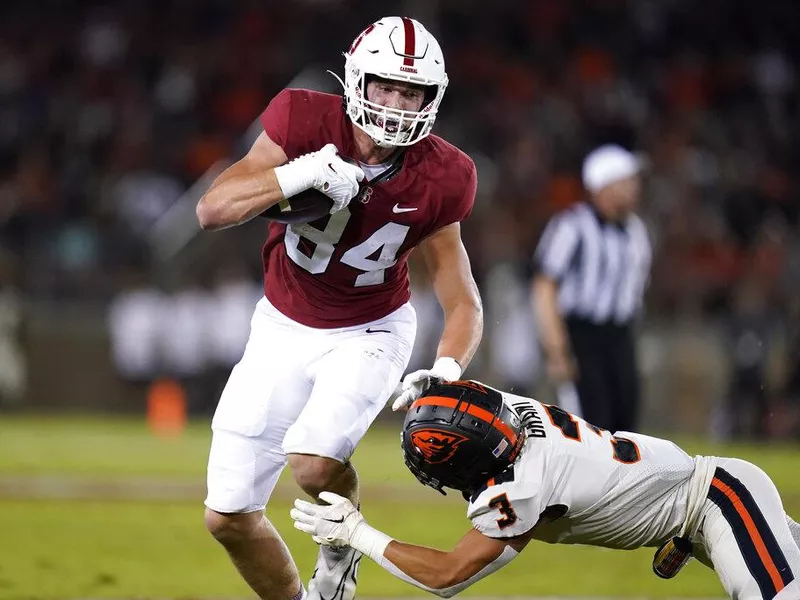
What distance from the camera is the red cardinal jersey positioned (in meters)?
4.00

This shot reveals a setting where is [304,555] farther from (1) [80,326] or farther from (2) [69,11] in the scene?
(2) [69,11]

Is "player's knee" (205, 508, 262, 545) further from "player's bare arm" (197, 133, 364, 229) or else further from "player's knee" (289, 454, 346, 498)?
"player's bare arm" (197, 133, 364, 229)

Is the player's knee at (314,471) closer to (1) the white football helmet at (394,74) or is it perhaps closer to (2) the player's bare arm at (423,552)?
(2) the player's bare arm at (423,552)

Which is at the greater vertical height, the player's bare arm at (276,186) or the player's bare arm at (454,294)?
the player's bare arm at (276,186)

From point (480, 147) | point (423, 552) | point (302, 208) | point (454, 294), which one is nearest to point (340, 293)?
point (454, 294)

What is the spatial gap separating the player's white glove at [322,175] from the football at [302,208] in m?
0.03

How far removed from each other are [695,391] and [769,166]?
9.89 ft

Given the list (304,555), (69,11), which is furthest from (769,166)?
(304,555)

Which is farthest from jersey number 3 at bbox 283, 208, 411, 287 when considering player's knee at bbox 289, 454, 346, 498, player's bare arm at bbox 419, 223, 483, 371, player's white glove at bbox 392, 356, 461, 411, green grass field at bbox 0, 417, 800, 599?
green grass field at bbox 0, 417, 800, 599

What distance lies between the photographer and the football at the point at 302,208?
374 centimetres

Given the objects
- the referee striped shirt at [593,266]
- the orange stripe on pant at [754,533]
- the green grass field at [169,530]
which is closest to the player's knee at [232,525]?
the green grass field at [169,530]

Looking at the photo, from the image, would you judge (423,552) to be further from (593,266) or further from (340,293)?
(593,266)

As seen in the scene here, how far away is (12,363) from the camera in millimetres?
12555

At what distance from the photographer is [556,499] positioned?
11.5ft
